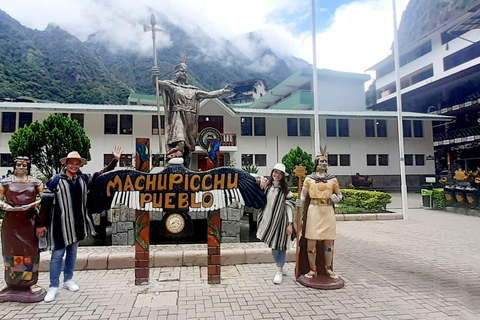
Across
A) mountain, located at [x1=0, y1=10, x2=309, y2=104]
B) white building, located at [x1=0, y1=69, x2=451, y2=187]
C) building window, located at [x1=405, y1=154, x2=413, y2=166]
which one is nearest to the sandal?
white building, located at [x1=0, y1=69, x2=451, y2=187]

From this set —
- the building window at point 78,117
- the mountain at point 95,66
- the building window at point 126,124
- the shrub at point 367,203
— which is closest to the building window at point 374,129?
the shrub at point 367,203

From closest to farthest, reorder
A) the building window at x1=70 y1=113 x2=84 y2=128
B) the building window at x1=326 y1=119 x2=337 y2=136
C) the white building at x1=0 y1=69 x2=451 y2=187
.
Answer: the building window at x1=70 y1=113 x2=84 y2=128, the white building at x1=0 y1=69 x2=451 y2=187, the building window at x1=326 y1=119 x2=337 y2=136

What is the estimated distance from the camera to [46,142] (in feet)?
44.5

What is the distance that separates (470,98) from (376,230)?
2467cm

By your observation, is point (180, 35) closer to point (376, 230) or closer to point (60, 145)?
point (60, 145)

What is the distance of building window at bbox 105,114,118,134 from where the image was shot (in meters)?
20.6

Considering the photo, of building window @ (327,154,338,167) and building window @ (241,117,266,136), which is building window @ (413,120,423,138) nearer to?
building window @ (327,154,338,167)

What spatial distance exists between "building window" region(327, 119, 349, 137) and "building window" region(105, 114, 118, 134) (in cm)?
1616

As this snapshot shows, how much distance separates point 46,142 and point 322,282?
13960 millimetres

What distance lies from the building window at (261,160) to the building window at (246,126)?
6.03 ft

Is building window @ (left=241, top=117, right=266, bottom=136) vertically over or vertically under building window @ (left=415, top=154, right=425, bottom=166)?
over

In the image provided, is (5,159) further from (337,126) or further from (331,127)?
(337,126)

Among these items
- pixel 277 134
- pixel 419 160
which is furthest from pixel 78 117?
pixel 419 160

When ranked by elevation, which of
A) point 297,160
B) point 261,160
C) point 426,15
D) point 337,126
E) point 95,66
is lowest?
point 297,160
